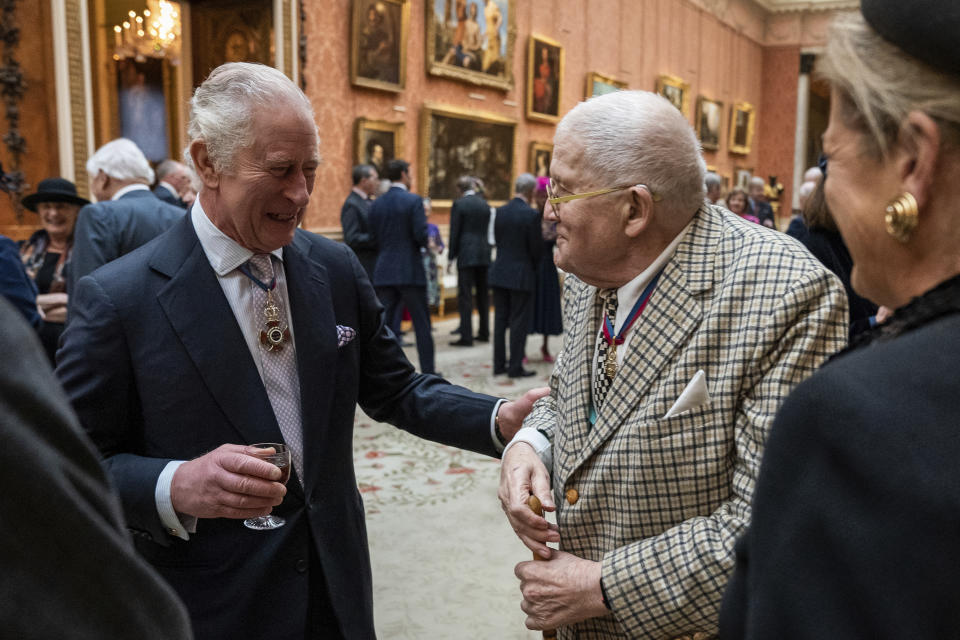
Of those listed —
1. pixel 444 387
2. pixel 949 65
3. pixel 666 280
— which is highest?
pixel 949 65

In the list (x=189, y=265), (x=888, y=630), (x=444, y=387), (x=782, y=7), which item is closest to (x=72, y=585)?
(x=888, y=630)

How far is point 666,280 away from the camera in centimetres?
168

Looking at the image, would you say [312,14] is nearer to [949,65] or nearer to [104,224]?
[104,224]

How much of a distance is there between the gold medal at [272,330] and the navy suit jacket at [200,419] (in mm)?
35

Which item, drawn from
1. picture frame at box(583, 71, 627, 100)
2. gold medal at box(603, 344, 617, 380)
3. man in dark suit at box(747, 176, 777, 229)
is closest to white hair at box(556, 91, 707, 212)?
gold medal at box(603, 344, 617, 380)

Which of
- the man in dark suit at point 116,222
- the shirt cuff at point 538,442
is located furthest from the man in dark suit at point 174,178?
the shirt cuff at point 538,442

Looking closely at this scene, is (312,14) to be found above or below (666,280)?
above

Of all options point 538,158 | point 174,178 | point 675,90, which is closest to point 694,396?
point 174,178

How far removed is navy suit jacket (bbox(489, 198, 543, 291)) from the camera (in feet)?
27.8

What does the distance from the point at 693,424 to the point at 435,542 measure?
10.7 ft

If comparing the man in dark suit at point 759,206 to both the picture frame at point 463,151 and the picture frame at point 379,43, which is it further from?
the picture frame at point 379,43

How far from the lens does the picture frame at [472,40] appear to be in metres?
11.6

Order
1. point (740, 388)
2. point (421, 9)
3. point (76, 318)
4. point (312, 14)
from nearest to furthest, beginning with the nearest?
point (740, 388), point (76, 318), point (312, 14), point (421, 9)

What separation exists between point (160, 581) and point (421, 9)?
1163 centimetres
